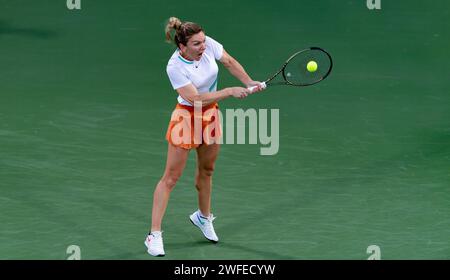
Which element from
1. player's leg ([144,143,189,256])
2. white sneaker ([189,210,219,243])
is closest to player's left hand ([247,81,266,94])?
player's leg ([144,143,189,256])

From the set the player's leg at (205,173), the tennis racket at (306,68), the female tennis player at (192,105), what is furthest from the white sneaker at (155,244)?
the tennis racket at (306,68)

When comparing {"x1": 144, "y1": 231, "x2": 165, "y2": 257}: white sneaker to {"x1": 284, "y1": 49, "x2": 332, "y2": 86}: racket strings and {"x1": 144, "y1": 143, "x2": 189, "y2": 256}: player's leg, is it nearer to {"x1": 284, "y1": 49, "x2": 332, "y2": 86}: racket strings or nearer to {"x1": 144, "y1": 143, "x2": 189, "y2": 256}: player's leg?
{"x1": 144, "y1": 143, "x2": 189, "y2": 256}: player's leg

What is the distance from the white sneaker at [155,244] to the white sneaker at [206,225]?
50 centimetres

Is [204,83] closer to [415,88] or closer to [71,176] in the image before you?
[71,176]

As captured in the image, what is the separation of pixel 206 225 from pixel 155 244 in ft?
1.94

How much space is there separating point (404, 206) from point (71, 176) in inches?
131

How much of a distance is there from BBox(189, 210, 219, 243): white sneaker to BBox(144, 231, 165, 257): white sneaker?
497mm

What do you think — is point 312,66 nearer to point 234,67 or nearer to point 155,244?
point 234,67

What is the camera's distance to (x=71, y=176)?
11984 millimetres

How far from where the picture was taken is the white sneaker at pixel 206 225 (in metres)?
10.5

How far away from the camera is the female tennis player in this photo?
32.3ft

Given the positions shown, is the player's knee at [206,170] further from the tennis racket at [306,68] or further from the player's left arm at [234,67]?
the tennis racket at [306,68]

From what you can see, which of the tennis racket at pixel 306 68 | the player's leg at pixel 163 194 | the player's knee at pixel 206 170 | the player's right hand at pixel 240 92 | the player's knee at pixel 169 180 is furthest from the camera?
the tennis racket at pixel 306 68

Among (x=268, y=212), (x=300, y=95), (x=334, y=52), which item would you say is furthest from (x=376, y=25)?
(x=268, y=212)
